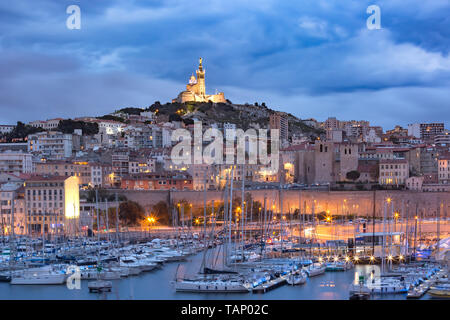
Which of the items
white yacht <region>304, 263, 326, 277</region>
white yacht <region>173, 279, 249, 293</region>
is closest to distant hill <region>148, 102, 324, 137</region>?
white yacht <region>304, 263, 326, 277</region>

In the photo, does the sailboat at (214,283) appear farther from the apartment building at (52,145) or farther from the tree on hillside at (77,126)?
the tree on hillside at (77,126)

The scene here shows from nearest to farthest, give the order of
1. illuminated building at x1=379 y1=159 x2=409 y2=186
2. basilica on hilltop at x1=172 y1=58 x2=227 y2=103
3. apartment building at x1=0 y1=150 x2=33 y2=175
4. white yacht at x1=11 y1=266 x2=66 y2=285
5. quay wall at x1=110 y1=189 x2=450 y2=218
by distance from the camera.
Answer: white yacht at x1=11 y1=266 x2=66 y2=285 < quay wall at x1=110 y1=189 x2=450 y2=218 < illuminated building at x1=379 y1=159 x2=409 y2=186 < apartment building at x1=0 y1=150 x2=33 y2=175 < basilica on hilltop at x1=172 y1=58 x2=227 y2=103

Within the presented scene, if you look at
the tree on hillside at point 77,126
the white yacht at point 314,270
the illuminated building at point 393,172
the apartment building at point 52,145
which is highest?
the tree on hillside at point 77,126

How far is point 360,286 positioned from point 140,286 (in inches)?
239

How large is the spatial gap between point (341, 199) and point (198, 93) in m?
46.8

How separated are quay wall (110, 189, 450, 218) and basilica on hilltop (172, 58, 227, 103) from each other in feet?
146

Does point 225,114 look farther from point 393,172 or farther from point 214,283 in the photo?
point 214,283

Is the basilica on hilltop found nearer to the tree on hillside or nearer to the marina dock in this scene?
the tree on hillside

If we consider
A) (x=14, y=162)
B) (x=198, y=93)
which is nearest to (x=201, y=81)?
(x=198, y=93)

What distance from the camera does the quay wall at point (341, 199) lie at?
36594 millimetres

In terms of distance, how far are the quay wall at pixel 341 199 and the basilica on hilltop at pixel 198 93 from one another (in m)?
44.7

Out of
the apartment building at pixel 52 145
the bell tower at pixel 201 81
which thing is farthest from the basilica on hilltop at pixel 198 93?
the apartment building at pixel 52 145

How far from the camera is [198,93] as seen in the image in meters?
82.6

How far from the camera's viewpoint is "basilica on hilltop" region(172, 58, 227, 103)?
81250 millimetres
